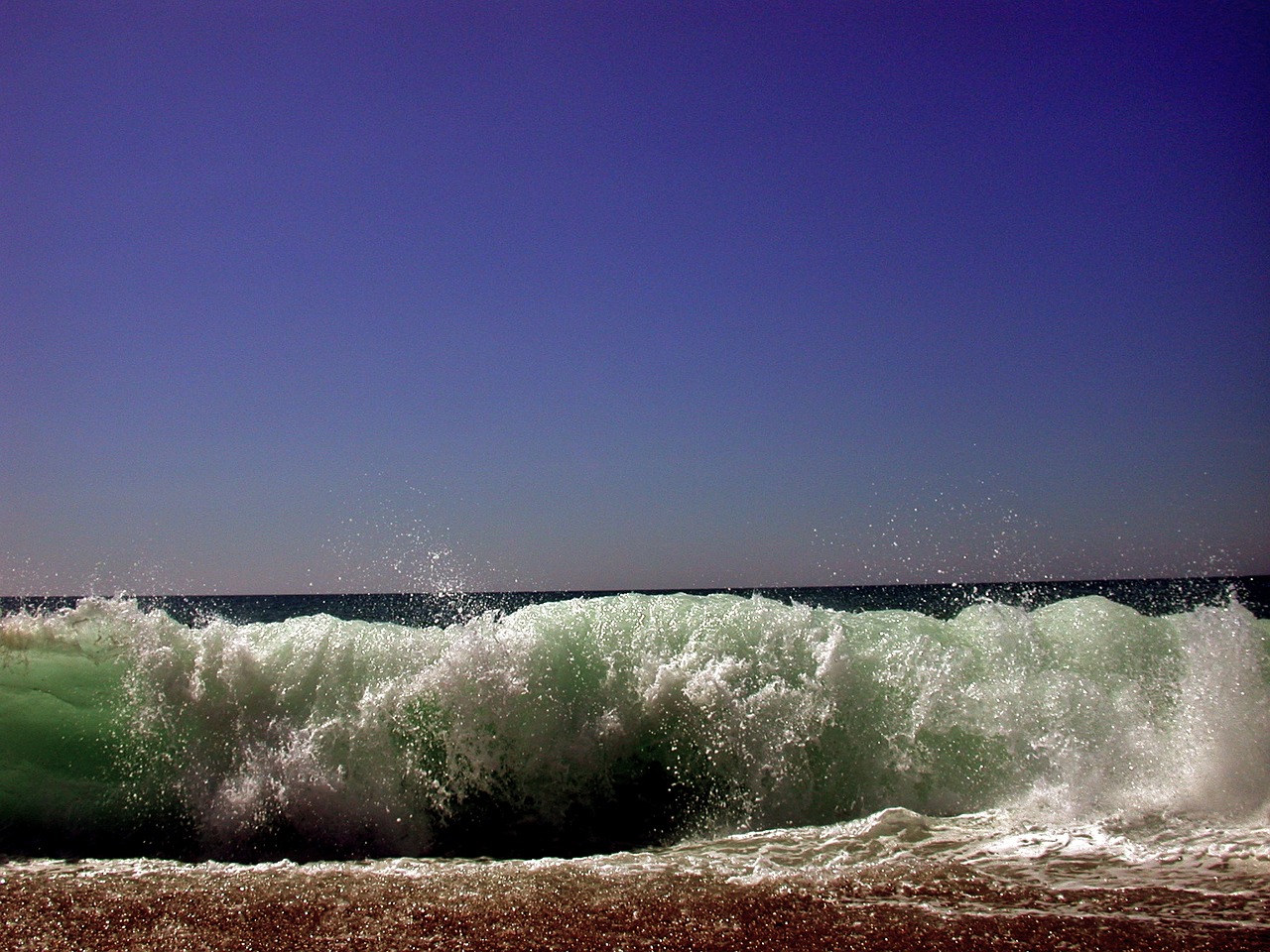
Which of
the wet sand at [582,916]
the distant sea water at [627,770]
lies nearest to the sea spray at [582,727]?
the distant sea water at [627,770]

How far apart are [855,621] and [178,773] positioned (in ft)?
14.4

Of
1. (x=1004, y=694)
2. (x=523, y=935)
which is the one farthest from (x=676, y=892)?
(x=1004, y=694)

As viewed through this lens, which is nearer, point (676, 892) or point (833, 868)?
point (676, 892)

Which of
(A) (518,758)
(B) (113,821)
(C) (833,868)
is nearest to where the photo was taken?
(C) (833,868)

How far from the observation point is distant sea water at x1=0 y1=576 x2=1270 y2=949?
279 centimetres

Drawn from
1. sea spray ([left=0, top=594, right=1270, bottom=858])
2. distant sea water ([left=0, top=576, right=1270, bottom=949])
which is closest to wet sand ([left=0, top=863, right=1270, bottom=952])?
distant sea water ([left=0, top=576, right=1270, bottom=949])

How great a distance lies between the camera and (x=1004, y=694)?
4.69 metres

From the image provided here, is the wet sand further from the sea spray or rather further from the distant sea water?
the sea spray

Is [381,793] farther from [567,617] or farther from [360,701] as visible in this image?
[567,617]

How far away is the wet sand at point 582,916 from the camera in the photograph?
2.40 m

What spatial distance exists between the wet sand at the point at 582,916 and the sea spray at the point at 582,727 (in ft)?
3.34

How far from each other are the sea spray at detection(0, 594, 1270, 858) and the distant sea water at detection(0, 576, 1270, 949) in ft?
0.05

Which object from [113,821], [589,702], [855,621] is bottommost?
[113,821]

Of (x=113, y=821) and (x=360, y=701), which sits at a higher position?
(x=360, y=701)
